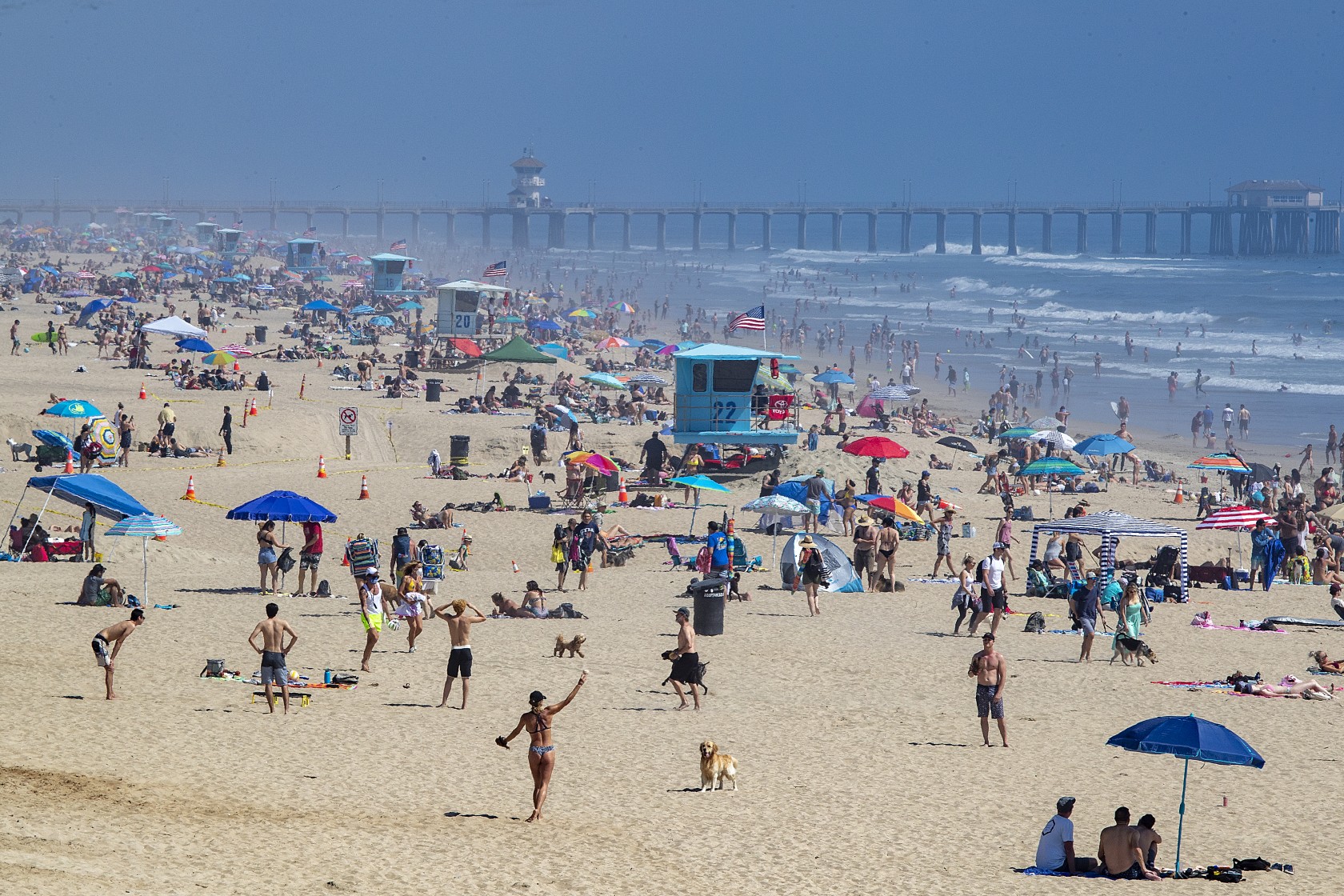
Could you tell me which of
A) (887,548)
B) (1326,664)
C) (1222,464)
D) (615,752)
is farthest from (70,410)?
(1222,464)

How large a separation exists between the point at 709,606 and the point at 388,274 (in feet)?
151

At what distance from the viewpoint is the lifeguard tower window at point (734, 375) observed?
84.0 ft

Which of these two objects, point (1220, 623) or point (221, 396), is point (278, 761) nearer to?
point (1220, 623)

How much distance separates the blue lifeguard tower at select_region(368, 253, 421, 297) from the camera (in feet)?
195

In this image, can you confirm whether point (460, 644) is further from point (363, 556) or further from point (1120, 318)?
point (1120, 318)

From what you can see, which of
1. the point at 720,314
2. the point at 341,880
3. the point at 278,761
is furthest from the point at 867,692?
the point at 720,314

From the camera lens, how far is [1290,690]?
14125 mm

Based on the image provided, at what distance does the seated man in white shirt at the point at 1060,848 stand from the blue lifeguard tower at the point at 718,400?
16.3 meters

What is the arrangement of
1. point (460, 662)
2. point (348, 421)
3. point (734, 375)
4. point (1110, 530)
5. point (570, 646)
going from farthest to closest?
1. point (348, 421)
2. point (734, 375)
3. point (1110, 530)
4. point (570, 646)
5. point (460, 662)

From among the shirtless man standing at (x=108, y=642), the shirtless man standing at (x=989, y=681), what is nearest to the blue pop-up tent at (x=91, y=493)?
the shirtless man standing at (x=108, y=642)

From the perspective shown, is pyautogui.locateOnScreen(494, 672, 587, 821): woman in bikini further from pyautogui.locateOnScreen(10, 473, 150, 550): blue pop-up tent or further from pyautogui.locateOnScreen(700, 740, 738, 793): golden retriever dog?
pyautogui.locateOnScreen(10, 473, 150, 550): blue pop-up tent

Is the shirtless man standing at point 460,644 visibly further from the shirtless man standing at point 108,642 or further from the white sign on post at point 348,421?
the white sign on post at point 348,421

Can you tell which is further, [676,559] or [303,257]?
[303,257]

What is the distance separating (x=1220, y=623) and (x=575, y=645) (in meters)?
8.11
